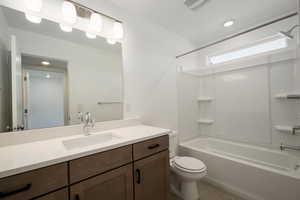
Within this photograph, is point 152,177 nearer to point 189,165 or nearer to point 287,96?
point 189,165

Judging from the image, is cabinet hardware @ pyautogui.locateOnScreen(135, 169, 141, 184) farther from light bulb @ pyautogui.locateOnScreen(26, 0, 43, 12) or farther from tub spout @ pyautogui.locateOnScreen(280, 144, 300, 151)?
tub spout @ pyautogui.locateOnScreen(280, 144, 300, 151)

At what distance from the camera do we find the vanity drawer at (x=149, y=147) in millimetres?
1170

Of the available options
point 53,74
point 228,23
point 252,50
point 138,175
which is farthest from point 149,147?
point 252,50

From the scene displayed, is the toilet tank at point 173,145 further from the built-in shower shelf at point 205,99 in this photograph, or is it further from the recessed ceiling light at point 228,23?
the recessed ceiling light at point 228,23

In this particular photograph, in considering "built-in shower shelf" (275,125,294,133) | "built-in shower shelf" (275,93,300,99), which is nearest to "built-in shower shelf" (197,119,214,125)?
"built-in shower shelf" (275,125,294,133)

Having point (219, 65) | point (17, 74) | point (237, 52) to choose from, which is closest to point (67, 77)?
point (17, 74)

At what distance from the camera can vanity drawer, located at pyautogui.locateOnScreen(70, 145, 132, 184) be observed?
0.85 m

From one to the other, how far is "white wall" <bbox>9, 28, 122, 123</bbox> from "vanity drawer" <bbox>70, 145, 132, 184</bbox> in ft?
2.08

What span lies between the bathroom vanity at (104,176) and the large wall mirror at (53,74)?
2.04 ft

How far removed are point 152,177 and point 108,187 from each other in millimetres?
452

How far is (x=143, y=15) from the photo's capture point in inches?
76.9

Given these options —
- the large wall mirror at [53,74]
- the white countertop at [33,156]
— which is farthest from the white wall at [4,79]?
the white countertop at [33,156]

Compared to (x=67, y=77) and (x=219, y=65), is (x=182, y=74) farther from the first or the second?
(x=67, y=77)

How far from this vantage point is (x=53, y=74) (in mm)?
1317
